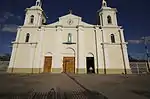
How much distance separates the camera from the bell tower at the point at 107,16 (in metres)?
25.4

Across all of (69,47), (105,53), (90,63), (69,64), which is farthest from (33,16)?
(105,53)

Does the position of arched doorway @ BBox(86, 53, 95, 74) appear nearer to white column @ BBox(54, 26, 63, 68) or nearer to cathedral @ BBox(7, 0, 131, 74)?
cathedral @ BBox(7, 0, 131, 74)

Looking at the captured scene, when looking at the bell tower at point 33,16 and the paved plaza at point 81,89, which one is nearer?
the paved plaza at point 81,89

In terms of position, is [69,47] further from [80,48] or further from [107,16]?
[107,16]

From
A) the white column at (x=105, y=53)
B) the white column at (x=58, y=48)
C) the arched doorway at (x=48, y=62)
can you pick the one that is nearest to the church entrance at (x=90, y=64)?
the white column at (x=105, y=53)

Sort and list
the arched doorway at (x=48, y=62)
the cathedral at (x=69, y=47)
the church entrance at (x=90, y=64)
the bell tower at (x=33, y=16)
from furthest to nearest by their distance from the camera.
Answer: the bell tower at (x=33, y=16), the church entrance at (x=90, y=64), the arched doorway at (x=48, y=62), the cathedral at (x=69, y=47)

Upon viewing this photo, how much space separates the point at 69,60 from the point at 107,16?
12.5 metres

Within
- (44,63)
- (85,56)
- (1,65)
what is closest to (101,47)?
(85,56)

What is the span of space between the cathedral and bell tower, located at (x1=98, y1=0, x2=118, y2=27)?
0.66 feet

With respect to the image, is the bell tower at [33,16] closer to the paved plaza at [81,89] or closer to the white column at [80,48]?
the white column at [80,48]

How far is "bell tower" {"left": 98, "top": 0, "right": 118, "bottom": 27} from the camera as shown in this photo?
2536 cm

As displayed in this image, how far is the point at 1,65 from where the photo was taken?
23.5 m

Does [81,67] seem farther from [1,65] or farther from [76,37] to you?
[1,65]

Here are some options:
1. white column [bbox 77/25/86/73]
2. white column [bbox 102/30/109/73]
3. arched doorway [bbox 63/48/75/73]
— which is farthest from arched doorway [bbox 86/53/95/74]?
arched doorway [bbox 63/48/75/73]
